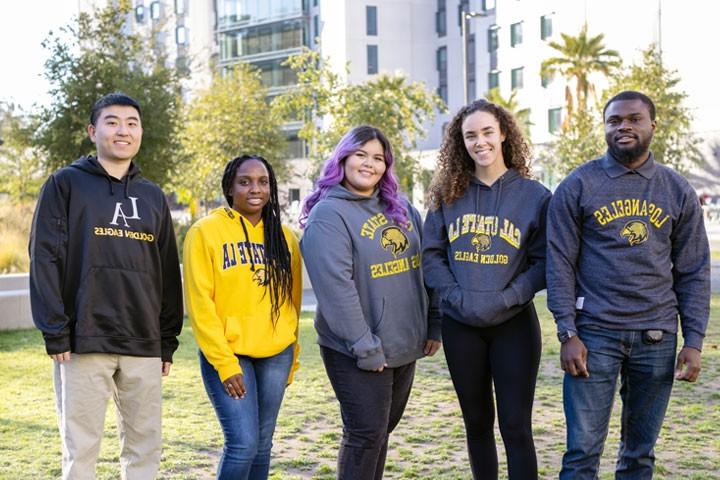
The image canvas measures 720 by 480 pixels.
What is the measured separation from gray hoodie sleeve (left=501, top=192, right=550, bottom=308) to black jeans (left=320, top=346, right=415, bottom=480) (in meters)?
0.68

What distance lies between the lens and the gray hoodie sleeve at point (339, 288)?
4363 millimetres

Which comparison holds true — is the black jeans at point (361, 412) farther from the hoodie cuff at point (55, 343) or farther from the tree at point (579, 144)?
the tree at point (579, 144)

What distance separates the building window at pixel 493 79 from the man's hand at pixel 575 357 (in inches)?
Result: 1951

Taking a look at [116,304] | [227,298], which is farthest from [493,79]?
[116,304]

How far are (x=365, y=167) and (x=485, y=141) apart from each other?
629 mm

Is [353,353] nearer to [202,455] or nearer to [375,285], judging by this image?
[375,285]

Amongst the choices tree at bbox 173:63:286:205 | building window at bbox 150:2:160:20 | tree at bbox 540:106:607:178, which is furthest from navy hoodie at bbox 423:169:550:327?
building window at bbox 150:2:160:20

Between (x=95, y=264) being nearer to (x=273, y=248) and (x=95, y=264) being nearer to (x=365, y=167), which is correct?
(x=273, y=248)

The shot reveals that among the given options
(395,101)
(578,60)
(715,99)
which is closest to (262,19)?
(578,60)

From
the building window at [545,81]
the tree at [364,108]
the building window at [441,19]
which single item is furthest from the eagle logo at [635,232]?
the building window at [441,19]

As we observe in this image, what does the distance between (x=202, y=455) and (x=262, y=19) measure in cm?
6014

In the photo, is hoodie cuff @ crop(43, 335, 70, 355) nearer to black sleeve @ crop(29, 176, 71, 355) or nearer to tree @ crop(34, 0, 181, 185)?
black sleeve @ crop(29, 176, 71, 355)

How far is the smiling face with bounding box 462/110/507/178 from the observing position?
4.75 meters

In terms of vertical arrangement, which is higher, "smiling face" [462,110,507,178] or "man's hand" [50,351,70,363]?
"smiling face" [462,110,507,178]
